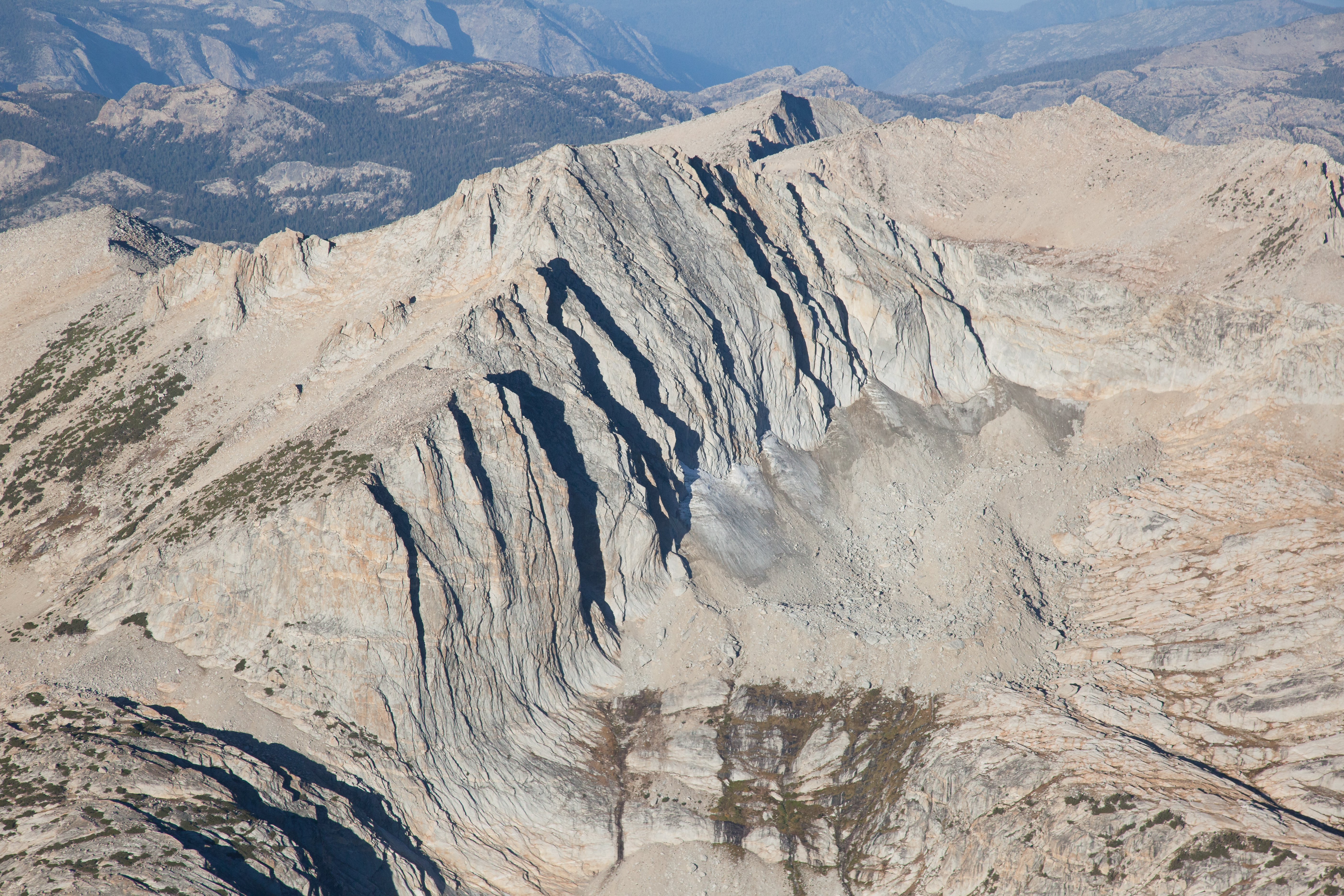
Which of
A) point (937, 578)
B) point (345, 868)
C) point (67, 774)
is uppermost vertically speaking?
point (937, 578)

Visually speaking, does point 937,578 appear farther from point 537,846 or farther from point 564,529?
point 537,846

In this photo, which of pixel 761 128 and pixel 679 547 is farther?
pixel 761 128

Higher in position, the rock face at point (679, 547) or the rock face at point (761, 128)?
the rock face at point (761, 128)

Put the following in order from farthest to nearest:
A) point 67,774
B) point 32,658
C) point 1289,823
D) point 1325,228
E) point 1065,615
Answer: point 1325,228 < point 1065,615 < point 32,658 < point 1289,823 < point 67,774

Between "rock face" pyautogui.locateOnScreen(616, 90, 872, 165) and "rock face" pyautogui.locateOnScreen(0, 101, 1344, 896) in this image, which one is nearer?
"rock face" pyautogui.locateOnScreen(0, 101, 1344, 896)

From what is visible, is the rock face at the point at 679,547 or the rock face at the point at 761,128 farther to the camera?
the rock face at the point at 761,128

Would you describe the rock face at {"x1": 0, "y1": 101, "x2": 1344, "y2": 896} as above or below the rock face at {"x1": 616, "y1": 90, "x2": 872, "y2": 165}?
below

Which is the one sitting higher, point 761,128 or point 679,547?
point 761,128

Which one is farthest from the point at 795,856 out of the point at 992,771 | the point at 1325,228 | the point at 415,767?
the point at 1325,228
